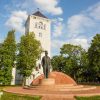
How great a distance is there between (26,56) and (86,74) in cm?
3008

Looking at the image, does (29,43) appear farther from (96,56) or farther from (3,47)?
(96,56)

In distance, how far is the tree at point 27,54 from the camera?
36438 millimetres

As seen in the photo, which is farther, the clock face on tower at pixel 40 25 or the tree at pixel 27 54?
the clock face on tower at pixel 40 25

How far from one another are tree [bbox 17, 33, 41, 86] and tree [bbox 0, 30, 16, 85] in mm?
1413

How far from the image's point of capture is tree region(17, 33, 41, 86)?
1435 inches

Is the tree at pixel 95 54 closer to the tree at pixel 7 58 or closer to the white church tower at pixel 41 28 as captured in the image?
the tree at pixel 7 58

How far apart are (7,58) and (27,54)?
3.76m

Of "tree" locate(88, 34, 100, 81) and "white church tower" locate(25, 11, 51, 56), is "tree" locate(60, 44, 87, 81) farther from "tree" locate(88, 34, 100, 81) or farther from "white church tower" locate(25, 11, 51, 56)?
"tree" locate(88, 34, 100, 81)

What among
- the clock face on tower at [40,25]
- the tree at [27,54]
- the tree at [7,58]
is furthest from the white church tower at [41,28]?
the tree at [7,58]

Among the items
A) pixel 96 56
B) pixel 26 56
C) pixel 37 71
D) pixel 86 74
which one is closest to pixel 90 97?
pixel 26 56

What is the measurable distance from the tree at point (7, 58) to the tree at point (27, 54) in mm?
1413

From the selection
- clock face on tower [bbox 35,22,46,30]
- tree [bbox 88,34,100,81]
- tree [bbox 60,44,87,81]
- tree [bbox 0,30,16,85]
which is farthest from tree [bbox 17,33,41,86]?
clock face on tower [bbox 35,22,46,30]

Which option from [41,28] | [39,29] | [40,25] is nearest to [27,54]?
[39,29]

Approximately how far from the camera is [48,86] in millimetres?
20438
